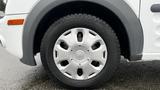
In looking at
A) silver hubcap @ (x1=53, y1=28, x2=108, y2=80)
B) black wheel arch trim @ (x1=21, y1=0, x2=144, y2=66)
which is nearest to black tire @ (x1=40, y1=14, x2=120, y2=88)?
silver hubcap @ (x1=53, y1=28, x2=108, y2=80)

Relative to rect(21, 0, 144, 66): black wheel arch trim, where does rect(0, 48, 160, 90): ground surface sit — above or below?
below

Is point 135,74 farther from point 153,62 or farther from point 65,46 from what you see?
point 65,46

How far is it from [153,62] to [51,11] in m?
1.94

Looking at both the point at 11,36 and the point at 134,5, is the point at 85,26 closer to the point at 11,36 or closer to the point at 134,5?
the point at 134,5

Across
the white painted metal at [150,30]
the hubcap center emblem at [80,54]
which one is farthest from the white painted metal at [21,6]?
the white painted metal at [150,30]

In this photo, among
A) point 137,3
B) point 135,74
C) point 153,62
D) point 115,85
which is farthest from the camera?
point 153,62

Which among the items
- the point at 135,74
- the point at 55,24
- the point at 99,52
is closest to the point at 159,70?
the point at 135,74

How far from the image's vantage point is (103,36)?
390cm

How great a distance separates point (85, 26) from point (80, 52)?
28 centimetres

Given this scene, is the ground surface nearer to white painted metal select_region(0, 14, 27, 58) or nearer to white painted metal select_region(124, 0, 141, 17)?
white painted metal select_region(0, 14, 27, 58)

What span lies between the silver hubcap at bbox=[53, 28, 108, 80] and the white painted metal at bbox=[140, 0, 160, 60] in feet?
1.48

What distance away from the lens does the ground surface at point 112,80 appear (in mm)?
4219

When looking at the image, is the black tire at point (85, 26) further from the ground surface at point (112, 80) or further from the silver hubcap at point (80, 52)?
the ground surface at point (112, 80)

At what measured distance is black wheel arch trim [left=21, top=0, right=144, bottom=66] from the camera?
3.84 m
